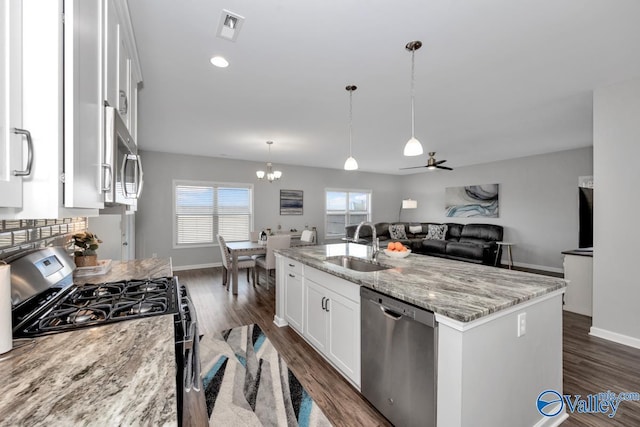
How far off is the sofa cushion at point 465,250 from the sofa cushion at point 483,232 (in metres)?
1.00

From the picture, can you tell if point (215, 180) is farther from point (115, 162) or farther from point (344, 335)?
point (115, 162)

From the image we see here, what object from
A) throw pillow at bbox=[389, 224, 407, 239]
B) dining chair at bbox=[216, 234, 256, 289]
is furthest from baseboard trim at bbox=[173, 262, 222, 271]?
throw pillow at bbox=[389, 224, 407, 239]

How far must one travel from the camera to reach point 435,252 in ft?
22.0

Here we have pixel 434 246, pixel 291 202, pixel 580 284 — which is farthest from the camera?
pixel 291 202

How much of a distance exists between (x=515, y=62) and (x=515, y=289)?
2056 millimetres

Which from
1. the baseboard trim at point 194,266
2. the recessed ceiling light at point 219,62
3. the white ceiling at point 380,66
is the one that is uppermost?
the white ceiling at point 380,66

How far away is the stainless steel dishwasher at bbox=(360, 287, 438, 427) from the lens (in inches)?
56.3

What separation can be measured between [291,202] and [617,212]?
6.02 meters

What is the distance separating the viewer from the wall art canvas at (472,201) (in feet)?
22.9

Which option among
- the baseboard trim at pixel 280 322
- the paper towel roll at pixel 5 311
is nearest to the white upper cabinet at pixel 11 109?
the paper towel roll at pixel 5 311

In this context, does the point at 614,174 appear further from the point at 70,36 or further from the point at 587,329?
the point at 70,36

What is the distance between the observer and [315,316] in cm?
250

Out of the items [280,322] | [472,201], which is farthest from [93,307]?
[472,201]

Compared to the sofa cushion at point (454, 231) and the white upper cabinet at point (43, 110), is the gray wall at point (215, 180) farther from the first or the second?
the white upper cabinet at point (43, 110)
